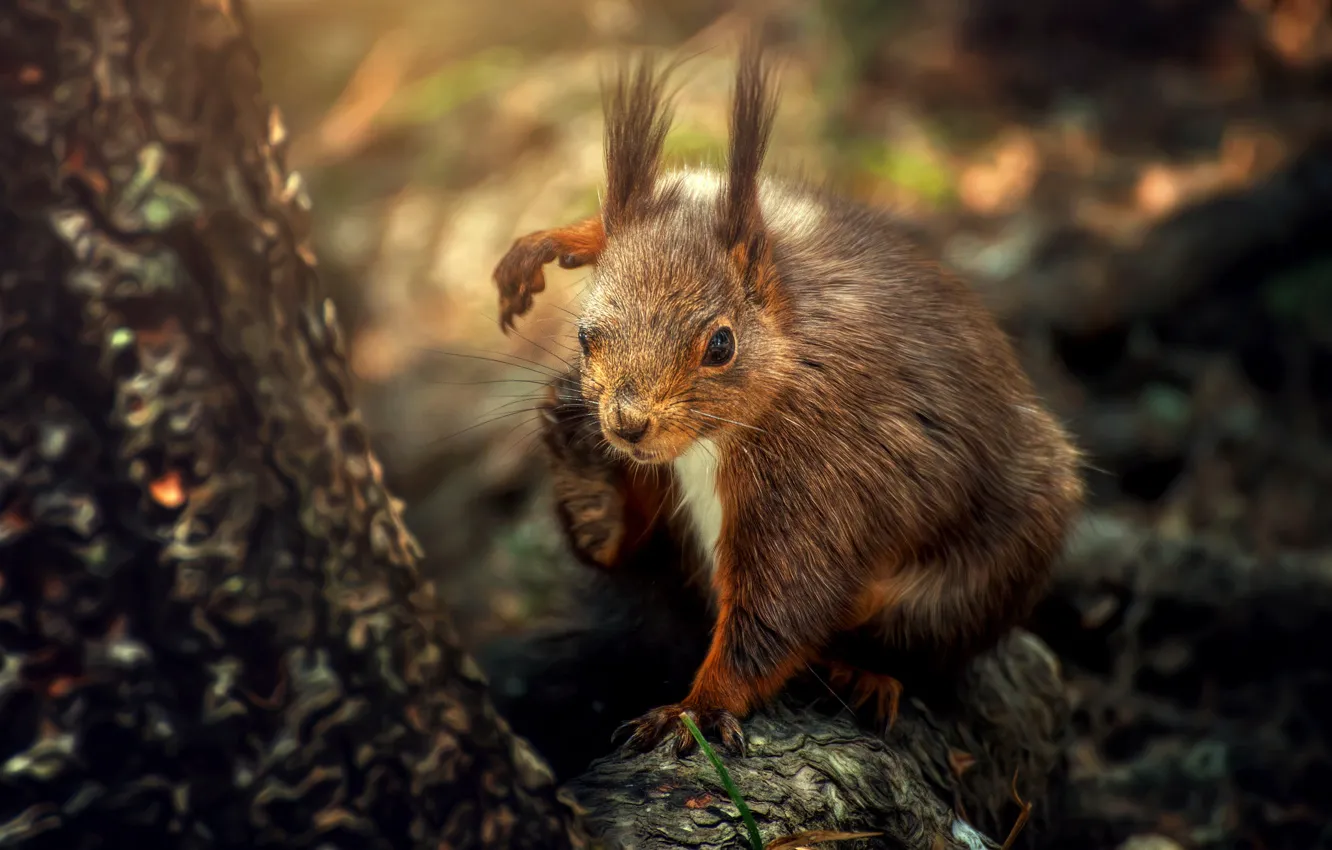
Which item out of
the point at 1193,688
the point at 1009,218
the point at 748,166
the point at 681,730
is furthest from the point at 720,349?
the point at 1009,218

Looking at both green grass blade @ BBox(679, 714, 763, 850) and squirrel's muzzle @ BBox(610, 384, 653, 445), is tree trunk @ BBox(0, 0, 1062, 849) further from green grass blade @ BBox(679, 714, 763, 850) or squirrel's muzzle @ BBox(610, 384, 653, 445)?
squirrel's muzzle @ BBox(610, 384, 653, 445)

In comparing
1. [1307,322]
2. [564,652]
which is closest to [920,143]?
[1307,322]

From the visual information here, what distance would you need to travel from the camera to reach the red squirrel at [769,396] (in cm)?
278

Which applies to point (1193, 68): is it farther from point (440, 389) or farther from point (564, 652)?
point (564, 652)

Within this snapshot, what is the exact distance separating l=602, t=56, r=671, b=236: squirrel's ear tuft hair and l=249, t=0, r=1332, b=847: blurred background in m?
1.82

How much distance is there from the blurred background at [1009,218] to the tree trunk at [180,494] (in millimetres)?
2156

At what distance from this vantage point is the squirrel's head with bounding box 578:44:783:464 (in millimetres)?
2740

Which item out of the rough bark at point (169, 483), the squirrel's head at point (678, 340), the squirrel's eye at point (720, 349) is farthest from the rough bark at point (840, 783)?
the squirrel's eye at point (720, 349)

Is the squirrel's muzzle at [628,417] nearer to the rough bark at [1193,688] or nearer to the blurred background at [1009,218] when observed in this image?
the blurred background at [1009,218]

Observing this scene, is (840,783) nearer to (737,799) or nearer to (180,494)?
(737,799)

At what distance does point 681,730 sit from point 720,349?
880 millimetres

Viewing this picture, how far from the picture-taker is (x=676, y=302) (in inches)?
109

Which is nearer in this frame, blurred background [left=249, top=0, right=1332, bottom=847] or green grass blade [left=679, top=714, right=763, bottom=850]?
green grass blade [left=679, top=714, right=763, bottom=850]

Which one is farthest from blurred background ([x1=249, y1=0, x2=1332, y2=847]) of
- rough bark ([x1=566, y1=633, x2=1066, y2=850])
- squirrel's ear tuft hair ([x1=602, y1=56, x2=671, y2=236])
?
squirrel's ear tuft hair ([x1=602, y1=56, x2=671, y2=236])
